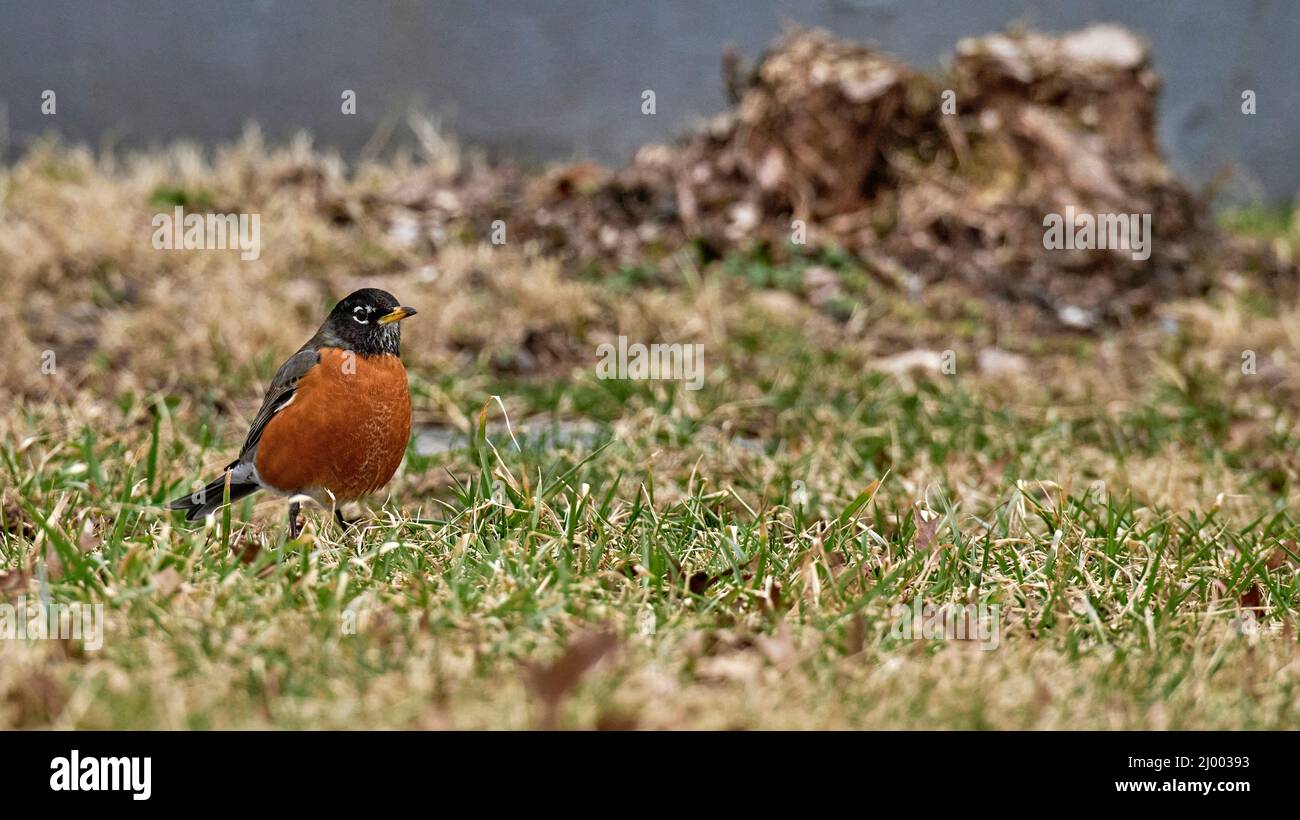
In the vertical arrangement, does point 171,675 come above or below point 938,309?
below

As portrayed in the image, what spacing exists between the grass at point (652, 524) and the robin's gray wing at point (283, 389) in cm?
25

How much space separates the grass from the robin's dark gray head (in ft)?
1.48

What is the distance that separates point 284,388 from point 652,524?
1069mm

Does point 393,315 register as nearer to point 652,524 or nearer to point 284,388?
point 284,388

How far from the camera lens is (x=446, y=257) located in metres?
6.80

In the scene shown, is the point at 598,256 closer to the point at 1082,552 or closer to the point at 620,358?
the point at 620,358

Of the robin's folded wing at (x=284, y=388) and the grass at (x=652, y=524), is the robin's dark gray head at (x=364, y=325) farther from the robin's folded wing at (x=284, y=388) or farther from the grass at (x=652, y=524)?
the grass at (x=652, y=524)

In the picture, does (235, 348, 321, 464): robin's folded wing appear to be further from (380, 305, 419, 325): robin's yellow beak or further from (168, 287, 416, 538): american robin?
(380, 305, 419, 325): robin's yellow beak

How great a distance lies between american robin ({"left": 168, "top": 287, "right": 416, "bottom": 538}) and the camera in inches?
127

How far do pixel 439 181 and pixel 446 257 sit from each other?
1.99m

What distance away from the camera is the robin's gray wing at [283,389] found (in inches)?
133

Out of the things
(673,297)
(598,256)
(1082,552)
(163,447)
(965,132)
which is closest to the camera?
(1082,552)
